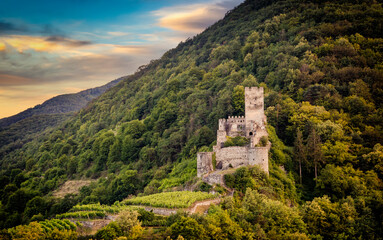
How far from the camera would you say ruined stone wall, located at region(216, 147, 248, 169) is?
4047 centimetres

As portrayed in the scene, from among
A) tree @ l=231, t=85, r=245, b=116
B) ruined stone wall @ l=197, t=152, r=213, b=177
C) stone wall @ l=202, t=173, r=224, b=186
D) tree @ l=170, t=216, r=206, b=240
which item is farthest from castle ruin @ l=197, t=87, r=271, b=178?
tree @ l=170, t=216, r=206, b=240

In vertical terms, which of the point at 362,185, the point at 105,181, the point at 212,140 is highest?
the point at 212,140

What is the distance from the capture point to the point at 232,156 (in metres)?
41.4

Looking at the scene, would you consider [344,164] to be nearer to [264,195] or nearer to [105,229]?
[264,195]

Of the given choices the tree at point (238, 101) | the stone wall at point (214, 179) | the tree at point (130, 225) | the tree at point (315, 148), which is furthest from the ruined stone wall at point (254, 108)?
the tree at point (130, 225)

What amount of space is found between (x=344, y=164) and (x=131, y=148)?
50359mm

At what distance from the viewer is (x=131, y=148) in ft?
267

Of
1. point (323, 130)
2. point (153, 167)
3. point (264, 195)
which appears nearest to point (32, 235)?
point (264, 195)

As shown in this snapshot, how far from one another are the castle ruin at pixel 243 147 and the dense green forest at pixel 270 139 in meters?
2.29

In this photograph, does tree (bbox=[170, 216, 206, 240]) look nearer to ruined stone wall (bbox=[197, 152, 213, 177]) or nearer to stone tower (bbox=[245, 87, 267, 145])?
ruined stone wall (bbox=[197, 152, 213, 177])

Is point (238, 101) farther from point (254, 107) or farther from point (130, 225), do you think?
point (130, 225)

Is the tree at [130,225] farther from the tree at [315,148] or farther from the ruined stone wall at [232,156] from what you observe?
the tree at [315,148]

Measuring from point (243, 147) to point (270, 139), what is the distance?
22.6ft

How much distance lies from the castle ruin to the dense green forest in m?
2.29
